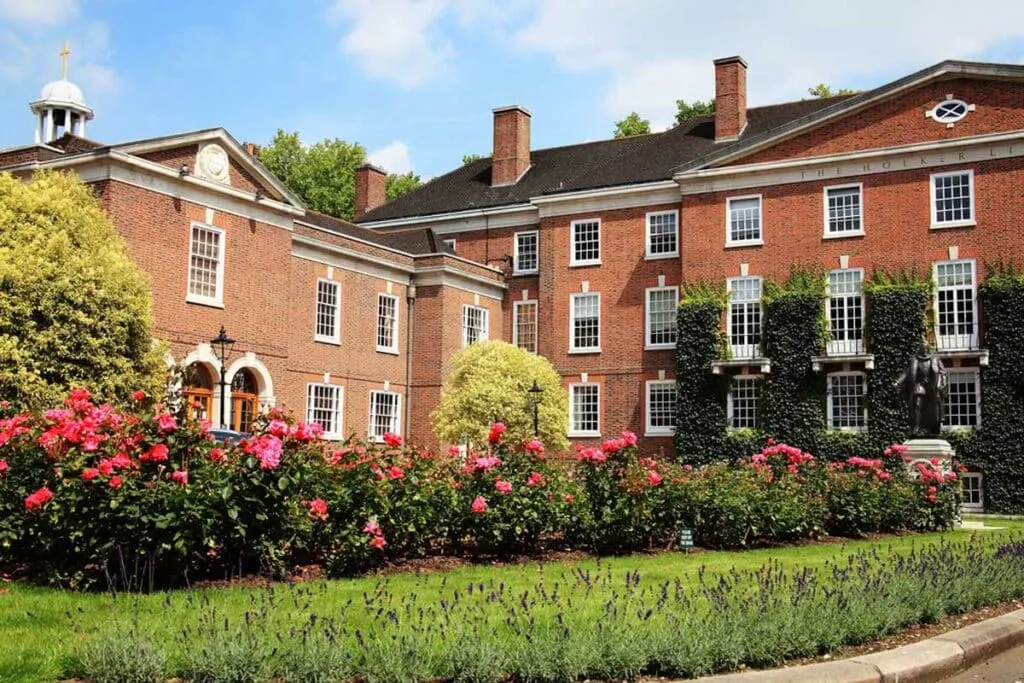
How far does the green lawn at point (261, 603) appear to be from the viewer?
22.6 ft

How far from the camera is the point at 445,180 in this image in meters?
43.1

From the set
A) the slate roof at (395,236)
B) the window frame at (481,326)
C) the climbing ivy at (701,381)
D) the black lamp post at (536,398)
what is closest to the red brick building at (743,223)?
the climbing ivy at (701,381)

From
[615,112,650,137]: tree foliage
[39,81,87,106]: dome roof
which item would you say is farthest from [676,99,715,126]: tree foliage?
[39,81,87,106]: dome roof

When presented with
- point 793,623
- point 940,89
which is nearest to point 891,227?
point 940,89

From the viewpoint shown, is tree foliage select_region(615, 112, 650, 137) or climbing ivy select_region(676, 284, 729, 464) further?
tree foliage select_region(615, 112, 650, 137)

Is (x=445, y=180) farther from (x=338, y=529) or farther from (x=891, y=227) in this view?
(x=338, y=529)

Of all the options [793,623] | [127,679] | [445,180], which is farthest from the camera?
[445,180]

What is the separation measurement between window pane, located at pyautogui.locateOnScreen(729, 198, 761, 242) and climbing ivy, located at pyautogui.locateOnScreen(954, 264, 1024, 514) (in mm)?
7130

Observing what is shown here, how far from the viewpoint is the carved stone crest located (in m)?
25.9

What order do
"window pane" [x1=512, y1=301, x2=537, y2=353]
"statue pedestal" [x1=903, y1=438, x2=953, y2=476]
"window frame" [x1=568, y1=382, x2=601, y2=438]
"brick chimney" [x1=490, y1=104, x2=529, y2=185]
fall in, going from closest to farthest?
"statue pedestal" [x1=903, y1=438, x2=953, y2=476]
"window frame" [x1=568, y1=382, x2=601, y2=438]
"window pane" [x1=512, y1=301, x2=537, y2=353]
"brick chimney" [x1=490, y1=104, x2=529, y2=185]

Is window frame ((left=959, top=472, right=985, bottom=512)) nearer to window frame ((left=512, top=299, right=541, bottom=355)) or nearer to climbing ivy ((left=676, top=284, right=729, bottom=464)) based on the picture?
climbing ivy ((left=676, top=284, right=729, bottom=464))

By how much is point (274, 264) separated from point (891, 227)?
17.6 m

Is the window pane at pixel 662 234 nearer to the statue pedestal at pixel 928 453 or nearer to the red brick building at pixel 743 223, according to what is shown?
the red brick building at pixel 743 223

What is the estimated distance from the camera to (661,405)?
1347 inches
